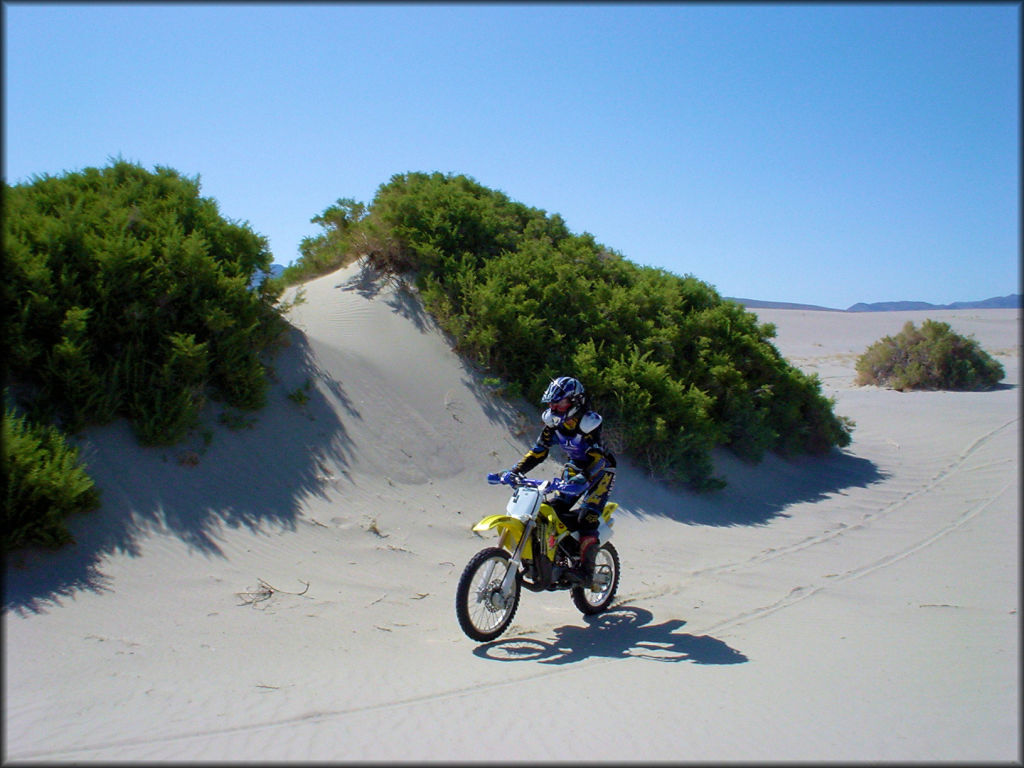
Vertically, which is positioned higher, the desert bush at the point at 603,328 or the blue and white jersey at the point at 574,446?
the desert bush at the point at 603,328

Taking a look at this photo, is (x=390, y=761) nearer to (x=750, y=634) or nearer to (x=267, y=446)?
(x=750, y=634)

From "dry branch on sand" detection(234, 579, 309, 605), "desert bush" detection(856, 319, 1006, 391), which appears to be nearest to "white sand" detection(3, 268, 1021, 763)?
"dry branch on sand" detection(234, 579, 309, 605)

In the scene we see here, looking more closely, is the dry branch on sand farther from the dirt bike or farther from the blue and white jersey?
the blue and white jersey

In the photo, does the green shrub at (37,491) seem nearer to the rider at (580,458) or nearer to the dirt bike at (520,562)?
the dirt bike at (520,562)

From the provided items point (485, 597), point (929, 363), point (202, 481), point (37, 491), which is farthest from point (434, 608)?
point (929, 363)

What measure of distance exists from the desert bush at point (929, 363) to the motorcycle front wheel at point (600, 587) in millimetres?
21586

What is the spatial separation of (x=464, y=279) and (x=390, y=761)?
1040 cm

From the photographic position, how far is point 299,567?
7688 mm

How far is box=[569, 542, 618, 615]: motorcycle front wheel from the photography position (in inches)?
281

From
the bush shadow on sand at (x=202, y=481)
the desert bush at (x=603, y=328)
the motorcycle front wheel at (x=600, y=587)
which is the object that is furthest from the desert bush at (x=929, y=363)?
the bush shadow on sand at (x=202, y=481)

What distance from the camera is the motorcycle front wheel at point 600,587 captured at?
23.4 feet

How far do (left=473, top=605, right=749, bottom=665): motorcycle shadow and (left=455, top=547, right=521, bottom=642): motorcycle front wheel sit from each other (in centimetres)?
17

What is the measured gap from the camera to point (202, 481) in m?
8.38

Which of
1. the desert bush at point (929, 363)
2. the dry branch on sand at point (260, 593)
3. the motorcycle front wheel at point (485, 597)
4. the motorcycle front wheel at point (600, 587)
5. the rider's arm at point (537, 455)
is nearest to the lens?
the motorcycle front wheel at point (485, 597)
